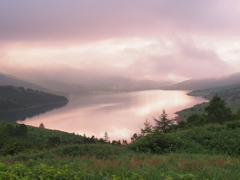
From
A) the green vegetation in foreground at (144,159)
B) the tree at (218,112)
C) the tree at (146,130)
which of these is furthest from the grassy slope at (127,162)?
the tree at (218,112)

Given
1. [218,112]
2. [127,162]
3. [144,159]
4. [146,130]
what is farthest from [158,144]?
[218,112]

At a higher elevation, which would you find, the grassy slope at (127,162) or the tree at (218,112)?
the grassy slope at (127,162)

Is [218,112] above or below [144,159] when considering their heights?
below

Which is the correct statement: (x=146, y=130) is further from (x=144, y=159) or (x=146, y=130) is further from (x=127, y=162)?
(x=127, y=162)

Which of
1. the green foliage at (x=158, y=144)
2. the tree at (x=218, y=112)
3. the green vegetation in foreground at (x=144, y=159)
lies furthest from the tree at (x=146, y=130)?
the tree at (x=218, y=112)

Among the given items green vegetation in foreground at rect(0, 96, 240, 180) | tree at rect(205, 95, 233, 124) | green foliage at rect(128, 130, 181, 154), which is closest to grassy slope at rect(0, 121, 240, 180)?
green vegetation in foreground at rect(0, 96, 240, 180)

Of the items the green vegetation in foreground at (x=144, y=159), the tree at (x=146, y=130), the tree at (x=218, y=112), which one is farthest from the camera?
the tree at (x=218, y=112)

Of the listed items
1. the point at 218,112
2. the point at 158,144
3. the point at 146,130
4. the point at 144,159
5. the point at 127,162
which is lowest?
the point at 218,112

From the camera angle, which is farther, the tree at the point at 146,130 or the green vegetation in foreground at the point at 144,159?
the tree at the point at 146,130

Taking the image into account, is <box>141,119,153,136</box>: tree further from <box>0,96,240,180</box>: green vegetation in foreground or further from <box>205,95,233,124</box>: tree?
<box>205,95,233,124</box>: tree

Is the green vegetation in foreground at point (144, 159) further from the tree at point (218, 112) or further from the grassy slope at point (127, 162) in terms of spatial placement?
the tree at point (218, 112)

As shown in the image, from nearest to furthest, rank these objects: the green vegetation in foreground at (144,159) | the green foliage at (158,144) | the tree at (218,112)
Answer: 1. the green vegetation in foreground at (144,159)
2. the green foliage at (158,144)
3. the tree at (218,112)

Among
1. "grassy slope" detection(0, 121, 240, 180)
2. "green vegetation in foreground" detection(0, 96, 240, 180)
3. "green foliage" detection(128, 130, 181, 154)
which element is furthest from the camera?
"green foliage" detection(128, 130, 181, 154)

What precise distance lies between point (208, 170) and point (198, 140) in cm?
705
